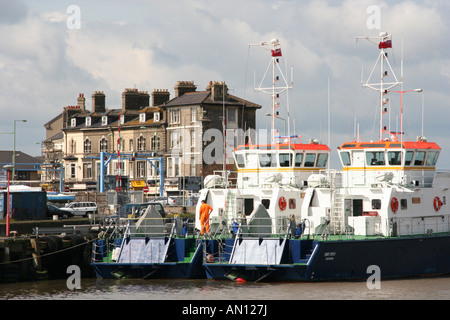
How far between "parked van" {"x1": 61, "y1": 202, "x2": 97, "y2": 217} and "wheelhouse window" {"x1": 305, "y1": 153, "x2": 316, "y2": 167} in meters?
24.2

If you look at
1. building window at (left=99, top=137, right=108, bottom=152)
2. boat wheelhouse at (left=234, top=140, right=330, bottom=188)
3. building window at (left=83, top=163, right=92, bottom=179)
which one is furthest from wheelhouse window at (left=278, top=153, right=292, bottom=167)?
building window at (left=83, top=163, right=92, bottom=179)

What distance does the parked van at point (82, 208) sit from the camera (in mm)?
59219

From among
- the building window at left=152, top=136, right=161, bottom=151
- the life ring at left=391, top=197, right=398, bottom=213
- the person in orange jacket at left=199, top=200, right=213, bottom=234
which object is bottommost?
the person in orange jacket at left=199, top=200, right=213, bottom=234

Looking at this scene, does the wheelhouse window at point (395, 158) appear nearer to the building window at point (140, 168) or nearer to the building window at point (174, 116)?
the building window at point (174, 116)

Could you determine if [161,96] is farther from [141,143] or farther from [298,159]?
[298,159]

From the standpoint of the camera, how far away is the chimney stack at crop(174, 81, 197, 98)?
83375mm

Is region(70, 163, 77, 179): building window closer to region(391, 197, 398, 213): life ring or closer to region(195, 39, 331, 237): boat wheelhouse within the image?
region(195, 39, 331, 237): boat wheelhouse

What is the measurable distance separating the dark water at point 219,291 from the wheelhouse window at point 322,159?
8184 mm

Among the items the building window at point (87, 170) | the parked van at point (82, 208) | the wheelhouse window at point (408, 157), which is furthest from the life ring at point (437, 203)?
the building window at point (87, 170)
